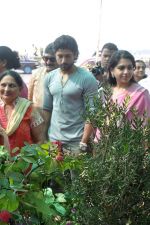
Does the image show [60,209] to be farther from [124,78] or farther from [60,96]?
[60,96]

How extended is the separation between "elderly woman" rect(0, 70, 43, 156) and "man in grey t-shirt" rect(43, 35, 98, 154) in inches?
12.0

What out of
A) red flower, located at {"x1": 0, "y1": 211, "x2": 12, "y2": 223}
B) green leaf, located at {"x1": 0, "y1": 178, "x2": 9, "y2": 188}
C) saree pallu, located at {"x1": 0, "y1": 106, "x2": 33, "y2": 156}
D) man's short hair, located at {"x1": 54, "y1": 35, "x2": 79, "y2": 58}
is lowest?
saree pallu, located at {"x1": 0, "y1": 106, "x2": 33, "y2": 156}

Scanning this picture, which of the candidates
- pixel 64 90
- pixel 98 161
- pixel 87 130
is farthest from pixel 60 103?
pixel 98 161

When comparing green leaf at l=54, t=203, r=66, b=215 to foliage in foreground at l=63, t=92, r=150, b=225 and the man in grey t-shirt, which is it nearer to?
foliage in foreground at l=63, t=92, r=150, b=225

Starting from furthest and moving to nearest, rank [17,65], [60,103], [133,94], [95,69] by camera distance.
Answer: [95,69], [17,65], [60,103], [133,94]

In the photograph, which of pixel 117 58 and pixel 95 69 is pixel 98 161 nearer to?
A: pixel 117 58

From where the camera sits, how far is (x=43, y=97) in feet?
11.8

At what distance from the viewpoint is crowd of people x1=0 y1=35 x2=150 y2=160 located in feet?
10.1

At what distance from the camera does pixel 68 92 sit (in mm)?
3328

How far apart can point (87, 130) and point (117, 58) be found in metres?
0.58

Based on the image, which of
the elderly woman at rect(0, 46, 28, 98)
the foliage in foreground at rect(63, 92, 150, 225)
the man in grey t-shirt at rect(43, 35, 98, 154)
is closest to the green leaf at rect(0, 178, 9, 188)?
the foliage in foreground at rect(63, 92, 150, 225)

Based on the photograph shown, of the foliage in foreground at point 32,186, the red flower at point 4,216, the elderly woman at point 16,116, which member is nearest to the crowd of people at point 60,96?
the elderly woman at point 16,116

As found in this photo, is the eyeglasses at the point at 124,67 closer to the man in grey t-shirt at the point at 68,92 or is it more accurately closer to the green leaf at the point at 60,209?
the man in grey t-shirt at the point at 68,92

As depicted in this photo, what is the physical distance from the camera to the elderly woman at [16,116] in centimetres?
308
